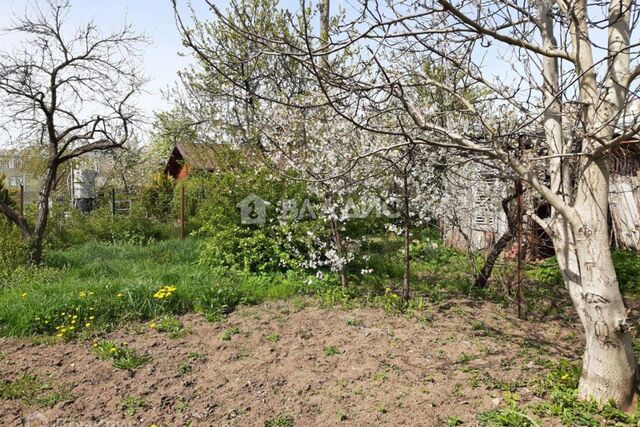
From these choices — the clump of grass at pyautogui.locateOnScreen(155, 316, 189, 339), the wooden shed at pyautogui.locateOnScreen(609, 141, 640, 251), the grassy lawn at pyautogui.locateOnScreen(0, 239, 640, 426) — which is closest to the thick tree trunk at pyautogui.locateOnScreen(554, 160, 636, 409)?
the grassy lawn at pyautogui.locateOnScreen(0, 239, 640, 426)

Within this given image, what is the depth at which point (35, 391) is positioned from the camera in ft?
10.8

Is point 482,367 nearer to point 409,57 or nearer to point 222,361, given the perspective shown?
point 222,361

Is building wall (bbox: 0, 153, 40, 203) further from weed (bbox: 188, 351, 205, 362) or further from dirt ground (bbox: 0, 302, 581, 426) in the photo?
weed (bbox: 188, 351, 205, 362)

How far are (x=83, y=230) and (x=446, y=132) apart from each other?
9.23 meters

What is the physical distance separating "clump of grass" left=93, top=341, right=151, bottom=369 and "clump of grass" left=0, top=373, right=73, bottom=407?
16.9 inches

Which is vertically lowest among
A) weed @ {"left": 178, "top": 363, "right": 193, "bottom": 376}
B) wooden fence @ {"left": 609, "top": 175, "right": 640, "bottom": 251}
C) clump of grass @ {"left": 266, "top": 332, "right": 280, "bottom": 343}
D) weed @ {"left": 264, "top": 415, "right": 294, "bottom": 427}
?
weed @ {"left": 264, "top": 415, "right": 294, "bottom": 427}

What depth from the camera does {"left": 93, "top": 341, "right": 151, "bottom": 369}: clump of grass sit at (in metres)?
3.64

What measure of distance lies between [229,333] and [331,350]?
1.08m

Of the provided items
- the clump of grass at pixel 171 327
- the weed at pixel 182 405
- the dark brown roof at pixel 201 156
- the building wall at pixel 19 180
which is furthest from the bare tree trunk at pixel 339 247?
the building wall at pixel 19 180

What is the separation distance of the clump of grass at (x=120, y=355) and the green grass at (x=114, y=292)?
51 cm

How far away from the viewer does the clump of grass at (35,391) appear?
10.3 ft

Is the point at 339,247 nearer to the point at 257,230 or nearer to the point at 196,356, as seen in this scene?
the point at 257,230

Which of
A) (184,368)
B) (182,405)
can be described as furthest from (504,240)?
Result: (182,405)

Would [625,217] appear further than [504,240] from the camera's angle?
Yes
